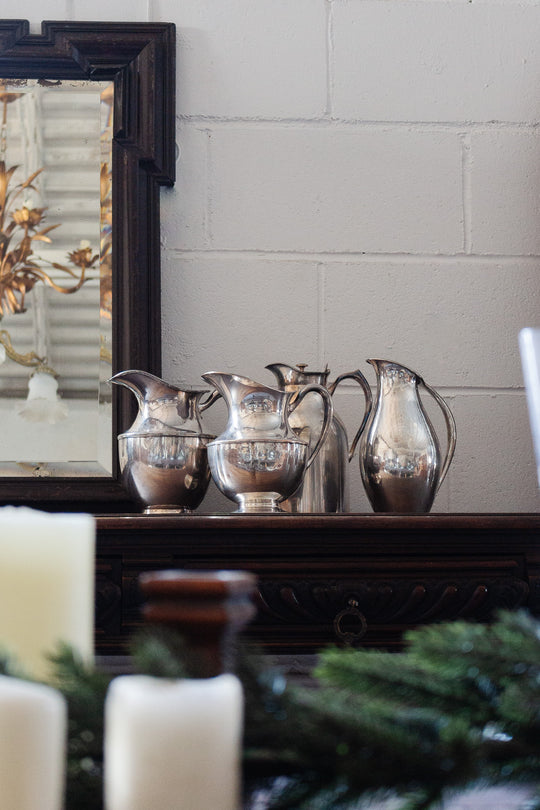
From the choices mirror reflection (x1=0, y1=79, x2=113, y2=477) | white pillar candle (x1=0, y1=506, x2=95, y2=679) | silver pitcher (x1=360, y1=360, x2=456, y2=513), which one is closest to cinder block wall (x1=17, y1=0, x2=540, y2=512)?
mirror reflection (x1=0, y1=79, x2=113, y2=477)

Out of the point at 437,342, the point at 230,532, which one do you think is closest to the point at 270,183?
the point at 437,342

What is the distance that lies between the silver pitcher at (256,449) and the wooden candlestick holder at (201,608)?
94 centimetres

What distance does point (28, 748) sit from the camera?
183 mm

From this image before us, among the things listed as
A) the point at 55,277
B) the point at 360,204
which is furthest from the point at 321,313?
the point at 55,277

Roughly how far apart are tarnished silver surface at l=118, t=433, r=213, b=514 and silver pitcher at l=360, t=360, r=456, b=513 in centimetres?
23

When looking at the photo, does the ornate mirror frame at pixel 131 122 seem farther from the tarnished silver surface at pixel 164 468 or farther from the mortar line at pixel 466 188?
the mortar line at pixel 466 188

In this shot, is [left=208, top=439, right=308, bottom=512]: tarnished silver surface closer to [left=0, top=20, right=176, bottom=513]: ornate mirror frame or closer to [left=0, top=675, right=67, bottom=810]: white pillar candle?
[left=0, top=20, right=176, bottom=513]: ornate mirror frame

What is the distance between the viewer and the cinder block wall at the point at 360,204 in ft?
5.05

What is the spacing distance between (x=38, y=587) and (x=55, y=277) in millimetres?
1292

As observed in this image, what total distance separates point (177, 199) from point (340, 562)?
768mm

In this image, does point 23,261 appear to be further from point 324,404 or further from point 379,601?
point 379,601

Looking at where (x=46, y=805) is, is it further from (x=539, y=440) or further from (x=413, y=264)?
(x=413, y=264)

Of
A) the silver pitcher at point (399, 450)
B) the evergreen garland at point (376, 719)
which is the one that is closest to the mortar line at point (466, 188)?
the silver pitcher at point (399, 450)

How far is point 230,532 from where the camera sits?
1.05m
